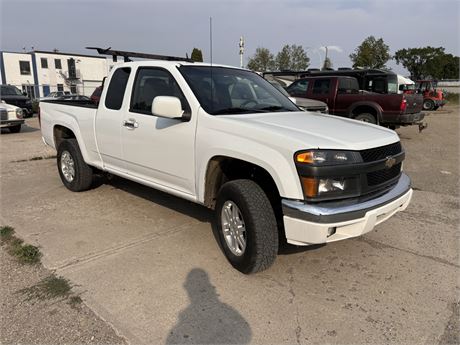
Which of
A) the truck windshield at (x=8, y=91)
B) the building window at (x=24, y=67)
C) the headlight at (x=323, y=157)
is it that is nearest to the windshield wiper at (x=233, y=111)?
the headlight at (x=323, y=157)

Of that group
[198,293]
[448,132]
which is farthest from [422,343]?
[448,132]

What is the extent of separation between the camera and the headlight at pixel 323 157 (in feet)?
9.62

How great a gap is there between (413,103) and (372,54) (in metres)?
35.9

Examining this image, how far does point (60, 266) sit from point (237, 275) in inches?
64.0

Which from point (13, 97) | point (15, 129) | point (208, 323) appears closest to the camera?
point (208, 323)

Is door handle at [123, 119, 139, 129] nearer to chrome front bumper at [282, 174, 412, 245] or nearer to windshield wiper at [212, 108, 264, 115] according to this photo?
windshield wiper at [212, 108, 264, 115]

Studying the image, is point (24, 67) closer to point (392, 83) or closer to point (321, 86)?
point (321, 86)

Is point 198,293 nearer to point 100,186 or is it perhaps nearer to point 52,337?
point 52,337

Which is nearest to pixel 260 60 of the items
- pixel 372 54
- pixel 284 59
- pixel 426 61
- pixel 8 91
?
pixel 284 59

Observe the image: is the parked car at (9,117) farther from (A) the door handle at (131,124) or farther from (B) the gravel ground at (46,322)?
(B) the gravel ground at (46,322)

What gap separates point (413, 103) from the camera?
11289mm

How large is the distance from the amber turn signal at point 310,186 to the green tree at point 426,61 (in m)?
74.1

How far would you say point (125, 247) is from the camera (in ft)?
13.2

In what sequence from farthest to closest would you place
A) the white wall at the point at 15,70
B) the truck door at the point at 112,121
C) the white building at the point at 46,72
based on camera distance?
1. the white building at the point at 46,72
2. the white wall at the point at 15,70
3. the truck door at the point at 112,121
